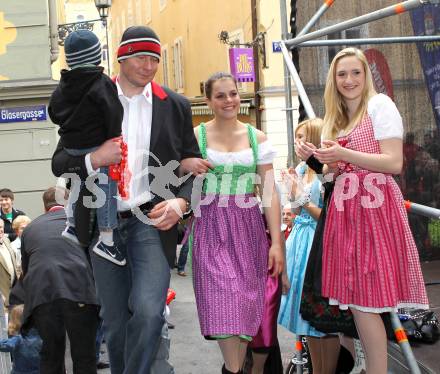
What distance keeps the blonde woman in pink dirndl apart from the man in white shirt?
0.72 meters

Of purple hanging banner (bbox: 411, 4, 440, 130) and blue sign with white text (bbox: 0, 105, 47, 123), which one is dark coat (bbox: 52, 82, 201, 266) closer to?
purple hanging banner (bbox: 411, 4, 440, 130)

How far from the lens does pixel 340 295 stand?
367 centimetres

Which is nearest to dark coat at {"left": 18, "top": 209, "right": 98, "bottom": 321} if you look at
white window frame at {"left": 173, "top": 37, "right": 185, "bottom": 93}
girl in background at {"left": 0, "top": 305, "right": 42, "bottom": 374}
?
girl in background at {"left": 0, "top": 305, "right": 42, "bottom": 374}

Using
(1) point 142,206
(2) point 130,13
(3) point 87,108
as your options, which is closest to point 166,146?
(1) point 142,206

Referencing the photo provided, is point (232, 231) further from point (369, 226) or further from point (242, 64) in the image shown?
point (242, 64)

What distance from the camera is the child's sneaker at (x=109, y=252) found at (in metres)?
3.48

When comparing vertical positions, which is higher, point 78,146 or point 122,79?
point 122,79

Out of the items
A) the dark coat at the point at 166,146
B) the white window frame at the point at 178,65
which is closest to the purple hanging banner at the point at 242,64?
the white window frame at the point at 178,65

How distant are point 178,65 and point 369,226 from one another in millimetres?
22851

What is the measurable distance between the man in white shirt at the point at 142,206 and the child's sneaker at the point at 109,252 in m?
0.05

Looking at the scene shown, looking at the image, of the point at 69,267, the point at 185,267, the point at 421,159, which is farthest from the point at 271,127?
the point at 69,267

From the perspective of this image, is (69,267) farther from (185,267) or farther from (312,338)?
(185,267)

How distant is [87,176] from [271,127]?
15.6 metres

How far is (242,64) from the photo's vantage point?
18375mm
